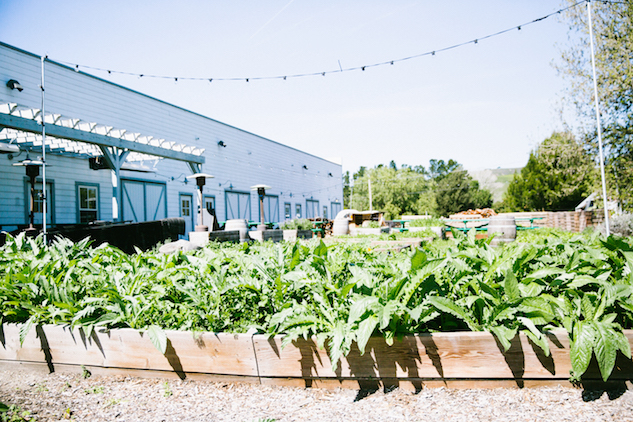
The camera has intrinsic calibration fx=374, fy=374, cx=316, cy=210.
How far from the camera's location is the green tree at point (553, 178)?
570 inches

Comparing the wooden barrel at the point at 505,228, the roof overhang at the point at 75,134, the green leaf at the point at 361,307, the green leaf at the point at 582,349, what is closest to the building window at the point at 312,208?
the roof overhang at the point at 75,134

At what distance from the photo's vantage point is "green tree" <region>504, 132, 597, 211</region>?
1447 cm

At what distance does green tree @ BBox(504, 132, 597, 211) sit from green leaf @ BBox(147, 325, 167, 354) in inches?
636

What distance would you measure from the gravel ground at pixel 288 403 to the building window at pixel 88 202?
12828 millimetres

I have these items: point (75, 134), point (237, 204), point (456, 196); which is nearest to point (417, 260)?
point (75, 134)

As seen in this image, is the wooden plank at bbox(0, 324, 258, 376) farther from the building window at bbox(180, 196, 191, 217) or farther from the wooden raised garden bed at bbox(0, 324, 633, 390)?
the building window at bbox(180, 196, 191, 217)

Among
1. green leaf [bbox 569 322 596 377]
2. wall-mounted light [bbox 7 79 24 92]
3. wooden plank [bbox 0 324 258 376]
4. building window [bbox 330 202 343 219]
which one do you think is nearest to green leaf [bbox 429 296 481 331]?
green leaf [bbox 569 322 596 377]

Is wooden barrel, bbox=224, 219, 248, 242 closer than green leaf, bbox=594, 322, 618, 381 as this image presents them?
No

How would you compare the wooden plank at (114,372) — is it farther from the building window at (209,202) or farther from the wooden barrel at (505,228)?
the building window at (209,202)

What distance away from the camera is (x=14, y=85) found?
11.3 m

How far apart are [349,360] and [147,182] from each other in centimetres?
1549

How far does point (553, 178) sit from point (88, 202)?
99.0ft

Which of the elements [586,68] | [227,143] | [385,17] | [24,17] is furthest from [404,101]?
[227,143]

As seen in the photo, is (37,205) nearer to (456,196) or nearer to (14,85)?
(14,85)
